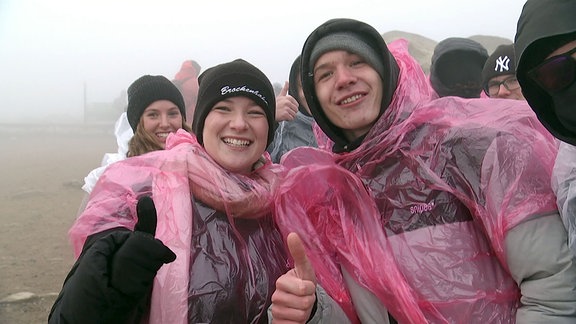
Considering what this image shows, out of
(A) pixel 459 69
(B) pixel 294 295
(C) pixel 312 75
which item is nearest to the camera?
(B) pixel 294 295

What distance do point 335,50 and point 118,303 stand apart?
1.24 metres

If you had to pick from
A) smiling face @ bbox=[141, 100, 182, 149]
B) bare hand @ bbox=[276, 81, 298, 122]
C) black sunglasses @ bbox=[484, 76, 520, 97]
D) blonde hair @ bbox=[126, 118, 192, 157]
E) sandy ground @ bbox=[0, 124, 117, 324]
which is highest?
black sunglasses @ bbox=[484, 76, 520, 97]

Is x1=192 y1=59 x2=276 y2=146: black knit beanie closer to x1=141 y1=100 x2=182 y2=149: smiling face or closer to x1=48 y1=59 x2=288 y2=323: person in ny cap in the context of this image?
x1=48 y1=59 x2=288 y2=323: person in ny cap

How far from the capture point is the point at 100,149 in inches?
738

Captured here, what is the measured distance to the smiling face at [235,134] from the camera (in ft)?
6.38

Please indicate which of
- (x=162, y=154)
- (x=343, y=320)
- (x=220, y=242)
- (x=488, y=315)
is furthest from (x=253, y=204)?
(x=488, y=315)

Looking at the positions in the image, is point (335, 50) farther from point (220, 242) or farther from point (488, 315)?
point (488, 315)

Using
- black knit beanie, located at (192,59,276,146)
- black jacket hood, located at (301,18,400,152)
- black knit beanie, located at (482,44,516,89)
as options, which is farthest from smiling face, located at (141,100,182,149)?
black knit beanie, located at (482,44,516,89)

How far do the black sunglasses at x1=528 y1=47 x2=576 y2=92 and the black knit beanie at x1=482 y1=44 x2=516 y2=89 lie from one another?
2161mm

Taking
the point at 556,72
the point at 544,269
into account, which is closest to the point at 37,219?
the point at 544,269

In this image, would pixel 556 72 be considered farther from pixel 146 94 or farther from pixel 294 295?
pixel 146 94

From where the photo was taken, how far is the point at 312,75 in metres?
1.93

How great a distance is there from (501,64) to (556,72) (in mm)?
2262

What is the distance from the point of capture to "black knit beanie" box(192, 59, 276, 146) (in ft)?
6.55
